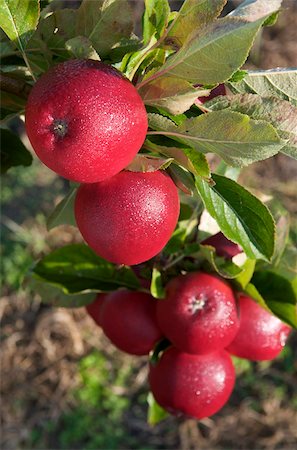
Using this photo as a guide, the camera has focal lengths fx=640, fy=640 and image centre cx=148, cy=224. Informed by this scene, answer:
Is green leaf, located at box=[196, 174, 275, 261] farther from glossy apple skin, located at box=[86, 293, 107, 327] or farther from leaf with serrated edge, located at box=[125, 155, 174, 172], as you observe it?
glossy apple skin, located at box=[86, 293, 107, 327]

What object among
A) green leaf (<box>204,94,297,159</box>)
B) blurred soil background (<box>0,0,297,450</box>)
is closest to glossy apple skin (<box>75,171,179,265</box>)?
green leaf (<box>204,94,297,159</box>)

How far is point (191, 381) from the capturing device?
33.3 inches

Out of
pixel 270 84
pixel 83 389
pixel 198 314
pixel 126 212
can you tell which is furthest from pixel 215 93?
pixel 83 389

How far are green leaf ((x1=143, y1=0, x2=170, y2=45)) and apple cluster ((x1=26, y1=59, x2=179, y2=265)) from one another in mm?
61

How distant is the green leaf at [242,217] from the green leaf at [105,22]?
0.17 m

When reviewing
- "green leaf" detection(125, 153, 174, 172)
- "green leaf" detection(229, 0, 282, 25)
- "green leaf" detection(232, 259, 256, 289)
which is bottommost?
"green leaf" detection(232, 259, 256, 289)

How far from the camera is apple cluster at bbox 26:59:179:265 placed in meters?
0.54

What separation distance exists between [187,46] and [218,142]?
91mm

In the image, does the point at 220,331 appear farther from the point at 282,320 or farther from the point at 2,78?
the point at 2,78

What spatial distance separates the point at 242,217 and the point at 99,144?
0.20m

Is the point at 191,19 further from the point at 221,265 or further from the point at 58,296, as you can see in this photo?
the point at 58,296

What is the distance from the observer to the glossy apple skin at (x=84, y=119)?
54 centimetres

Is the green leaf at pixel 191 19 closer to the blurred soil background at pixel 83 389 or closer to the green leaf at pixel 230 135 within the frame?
the green leaf at pixel 230 135

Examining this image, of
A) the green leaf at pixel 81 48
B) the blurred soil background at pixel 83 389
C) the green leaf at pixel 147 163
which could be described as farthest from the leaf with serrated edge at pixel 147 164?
the blurred soil background at pixel 83 389
